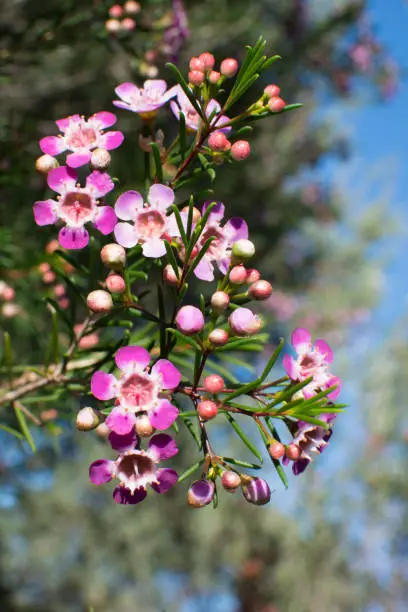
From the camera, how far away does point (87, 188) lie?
0.69 meters

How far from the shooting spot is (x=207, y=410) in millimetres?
644

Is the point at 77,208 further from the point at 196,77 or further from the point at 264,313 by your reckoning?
the point at 264,313

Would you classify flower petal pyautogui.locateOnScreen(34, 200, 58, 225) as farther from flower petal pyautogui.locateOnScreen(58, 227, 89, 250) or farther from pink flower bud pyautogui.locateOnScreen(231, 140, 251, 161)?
pink flower bud pyautogui.locateOnScreen(231, 140, 251, 161)

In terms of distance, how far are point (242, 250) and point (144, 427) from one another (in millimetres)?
223

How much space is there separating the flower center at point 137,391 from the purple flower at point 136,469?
0.12 ft

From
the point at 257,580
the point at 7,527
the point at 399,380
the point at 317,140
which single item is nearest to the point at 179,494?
the point at 257,580

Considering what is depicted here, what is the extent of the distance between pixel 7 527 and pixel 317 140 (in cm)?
609

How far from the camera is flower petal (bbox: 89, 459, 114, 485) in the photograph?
0.67 metres

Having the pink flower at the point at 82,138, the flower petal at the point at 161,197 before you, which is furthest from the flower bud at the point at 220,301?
the pink flower at the point at 82,138

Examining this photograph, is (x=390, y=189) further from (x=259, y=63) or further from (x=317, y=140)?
(x=259, y=63)

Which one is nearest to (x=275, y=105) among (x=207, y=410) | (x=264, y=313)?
(x=207, y=410)

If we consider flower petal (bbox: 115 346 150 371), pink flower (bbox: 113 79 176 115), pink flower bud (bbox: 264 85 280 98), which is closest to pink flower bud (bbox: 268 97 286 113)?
pink flower bud (bbox: 264 85 280 98)

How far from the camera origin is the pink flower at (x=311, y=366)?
693 mm

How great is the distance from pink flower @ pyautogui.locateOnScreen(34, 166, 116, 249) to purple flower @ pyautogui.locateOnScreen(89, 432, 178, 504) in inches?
9.4
